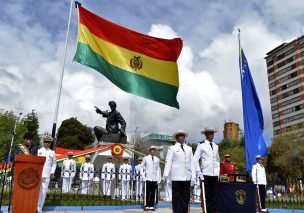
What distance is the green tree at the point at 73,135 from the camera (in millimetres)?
58684

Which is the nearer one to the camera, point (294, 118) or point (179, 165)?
point (179, 165)

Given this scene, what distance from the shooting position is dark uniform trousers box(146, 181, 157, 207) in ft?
35.6

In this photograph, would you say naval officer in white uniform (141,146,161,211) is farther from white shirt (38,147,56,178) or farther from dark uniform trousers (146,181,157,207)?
white shirt (38,147,56,178)

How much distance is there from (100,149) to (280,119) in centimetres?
7462

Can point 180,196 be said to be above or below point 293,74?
below

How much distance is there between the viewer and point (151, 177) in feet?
36.7

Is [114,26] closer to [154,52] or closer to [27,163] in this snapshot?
[154,52]

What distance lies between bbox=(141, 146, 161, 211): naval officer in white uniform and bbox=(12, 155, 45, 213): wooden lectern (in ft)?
15.8

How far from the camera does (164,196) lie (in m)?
17.2

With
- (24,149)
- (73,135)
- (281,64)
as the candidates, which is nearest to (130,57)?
(24,149)

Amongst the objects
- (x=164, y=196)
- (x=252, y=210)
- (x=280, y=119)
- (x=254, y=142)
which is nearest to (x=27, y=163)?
(x=252, y=210)

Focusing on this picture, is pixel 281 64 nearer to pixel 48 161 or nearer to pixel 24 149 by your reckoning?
pixel 48 161

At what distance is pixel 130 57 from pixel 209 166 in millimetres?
6132

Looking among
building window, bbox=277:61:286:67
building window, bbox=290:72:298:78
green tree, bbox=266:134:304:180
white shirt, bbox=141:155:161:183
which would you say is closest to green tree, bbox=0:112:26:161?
green tree, bbox=266:134:304:180
